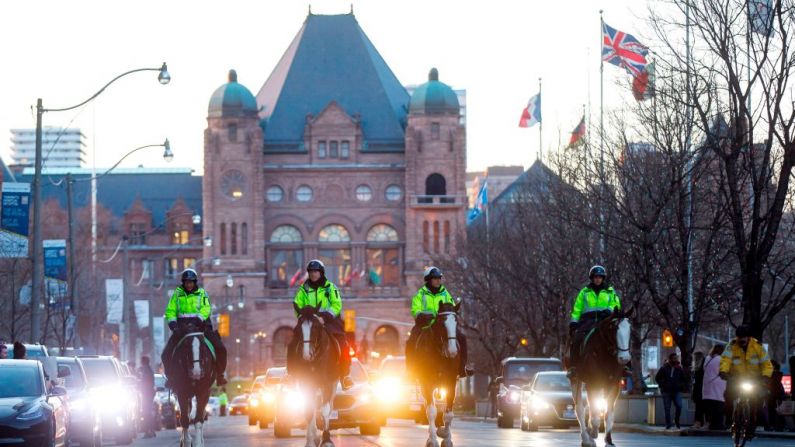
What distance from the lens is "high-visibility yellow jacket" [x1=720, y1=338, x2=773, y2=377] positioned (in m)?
28.5

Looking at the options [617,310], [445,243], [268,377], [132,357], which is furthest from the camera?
[445,243]

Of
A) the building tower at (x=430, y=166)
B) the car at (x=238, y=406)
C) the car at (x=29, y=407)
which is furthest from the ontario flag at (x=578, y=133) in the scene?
the building tower at (x=430, y=166)

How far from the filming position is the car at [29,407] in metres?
24.1

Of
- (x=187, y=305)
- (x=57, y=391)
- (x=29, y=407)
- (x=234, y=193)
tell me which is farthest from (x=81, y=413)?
(x=234, y=193)

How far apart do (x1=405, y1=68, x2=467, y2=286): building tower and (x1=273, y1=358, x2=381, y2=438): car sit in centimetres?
11317

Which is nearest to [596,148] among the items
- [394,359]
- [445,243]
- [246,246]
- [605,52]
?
[605,52]

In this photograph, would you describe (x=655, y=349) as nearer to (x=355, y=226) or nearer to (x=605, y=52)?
(x=605, y=52)

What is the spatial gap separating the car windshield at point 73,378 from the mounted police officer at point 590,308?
1102cm

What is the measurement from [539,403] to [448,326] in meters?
19.1

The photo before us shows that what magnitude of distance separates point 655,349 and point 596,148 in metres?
39.4

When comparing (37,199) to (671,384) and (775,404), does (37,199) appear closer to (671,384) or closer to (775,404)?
(671,384)

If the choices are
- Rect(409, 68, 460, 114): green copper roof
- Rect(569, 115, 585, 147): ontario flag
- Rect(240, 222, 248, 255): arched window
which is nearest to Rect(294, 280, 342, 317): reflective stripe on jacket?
Rect(569, 115, 585, 147): ontario flag

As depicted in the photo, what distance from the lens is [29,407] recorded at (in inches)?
967

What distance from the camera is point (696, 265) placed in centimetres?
5744
